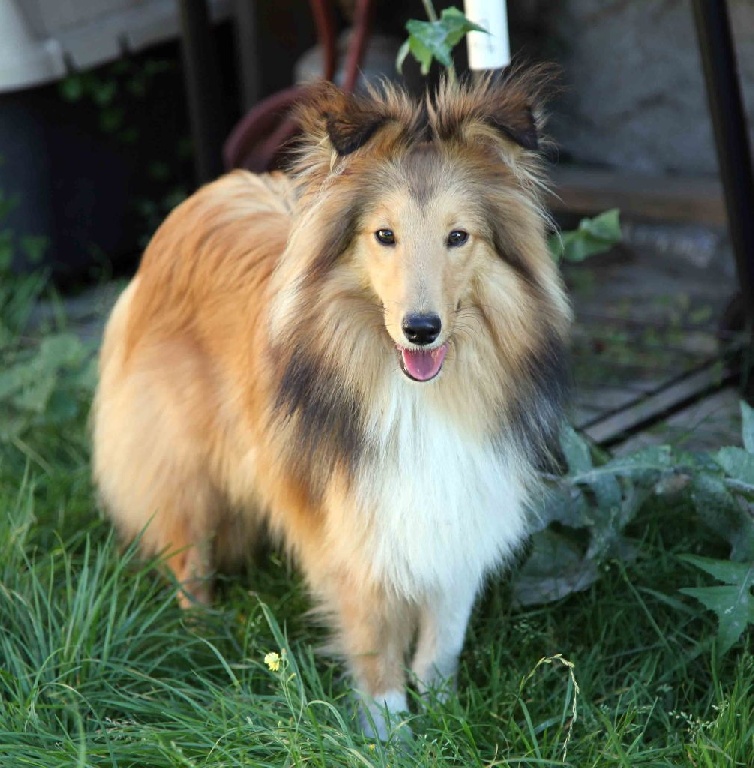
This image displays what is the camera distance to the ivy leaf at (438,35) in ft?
8.58

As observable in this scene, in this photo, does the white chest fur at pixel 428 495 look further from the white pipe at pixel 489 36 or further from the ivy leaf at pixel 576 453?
the white pipe at pixel 489 36

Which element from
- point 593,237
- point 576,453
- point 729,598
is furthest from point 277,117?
point 729,598

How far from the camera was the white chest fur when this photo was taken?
95.2 inches

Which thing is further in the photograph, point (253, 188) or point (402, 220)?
point (253, 188)

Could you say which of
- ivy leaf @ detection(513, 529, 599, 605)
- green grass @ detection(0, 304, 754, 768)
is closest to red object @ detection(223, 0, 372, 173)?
green grass @ detection(0, 304, 754, 768)

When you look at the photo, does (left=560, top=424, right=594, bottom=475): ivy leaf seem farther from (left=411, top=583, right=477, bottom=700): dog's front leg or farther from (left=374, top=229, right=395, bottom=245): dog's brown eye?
(left=374, top=229, right=395, bottom=245): dog's brown eye

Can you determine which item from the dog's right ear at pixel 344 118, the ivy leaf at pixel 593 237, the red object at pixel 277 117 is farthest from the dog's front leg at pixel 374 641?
the red object at pixel 277 117

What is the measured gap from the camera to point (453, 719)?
8.09ft

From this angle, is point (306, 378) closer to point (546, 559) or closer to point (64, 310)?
point (546, 559)

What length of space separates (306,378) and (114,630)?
0.78 m

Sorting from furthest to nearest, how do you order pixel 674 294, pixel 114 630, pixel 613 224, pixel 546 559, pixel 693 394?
1. pixel 674 294
2. pixel 693 394
3. pixel 613 224
4. pixel 546 559
5. pixel 114 630

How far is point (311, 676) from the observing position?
2545 millimetres

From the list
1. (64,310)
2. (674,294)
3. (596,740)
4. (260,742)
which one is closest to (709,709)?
(596,740)

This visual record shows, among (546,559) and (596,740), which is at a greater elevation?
(546,559)
